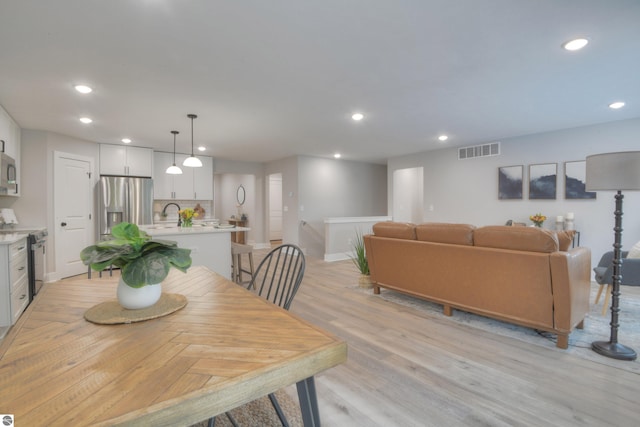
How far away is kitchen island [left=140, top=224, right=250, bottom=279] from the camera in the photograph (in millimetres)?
3594

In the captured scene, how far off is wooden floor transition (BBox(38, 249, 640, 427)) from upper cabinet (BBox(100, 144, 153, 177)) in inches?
200

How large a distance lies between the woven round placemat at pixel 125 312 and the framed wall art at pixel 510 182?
18.6 feet

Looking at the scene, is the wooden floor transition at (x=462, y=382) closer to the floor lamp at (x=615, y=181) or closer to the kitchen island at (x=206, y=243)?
the floor lamp at (x=615, y=181)

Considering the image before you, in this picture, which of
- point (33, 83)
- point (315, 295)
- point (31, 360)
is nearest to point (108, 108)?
point (33, 83)

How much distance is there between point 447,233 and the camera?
3051mm

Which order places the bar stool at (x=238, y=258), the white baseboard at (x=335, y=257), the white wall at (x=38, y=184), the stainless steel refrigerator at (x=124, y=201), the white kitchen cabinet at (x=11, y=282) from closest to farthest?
1. the white kitchen cabinet at (x=11, y=282)
2. the bar stool at (x=238, y=258)
3. the white wall at (x=38, y=184)
4. the stainless steel refrigerator at (x=124, y=201)
5. the white baseboard at (x=335, y=257)

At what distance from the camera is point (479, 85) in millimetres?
2990

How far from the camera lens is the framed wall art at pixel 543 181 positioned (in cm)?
484

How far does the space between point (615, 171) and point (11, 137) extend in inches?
257

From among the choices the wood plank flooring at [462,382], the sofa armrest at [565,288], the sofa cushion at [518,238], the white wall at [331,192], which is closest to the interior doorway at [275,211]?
the white wall at [331,192]

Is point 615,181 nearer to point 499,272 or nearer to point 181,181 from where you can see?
point 499,272

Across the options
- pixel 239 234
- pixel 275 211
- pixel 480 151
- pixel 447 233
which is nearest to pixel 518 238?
pixel 447 233

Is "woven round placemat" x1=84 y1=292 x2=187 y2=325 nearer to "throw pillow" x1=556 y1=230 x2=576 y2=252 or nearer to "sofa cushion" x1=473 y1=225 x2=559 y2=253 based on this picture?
"sofa cushion" x1=473 y1=225 x2=559 y2=253

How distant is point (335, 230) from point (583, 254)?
4210 mm
